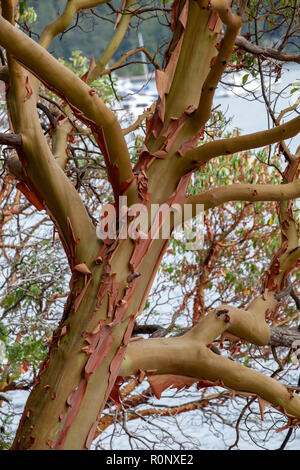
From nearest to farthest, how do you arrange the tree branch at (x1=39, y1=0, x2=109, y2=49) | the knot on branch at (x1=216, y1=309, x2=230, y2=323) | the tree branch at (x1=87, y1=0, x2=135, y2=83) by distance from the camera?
the knot on branch at (x1=216, y1=309, x2=230, y2=323) < the tree branch at (x1=39, y1=0, x2=109, y2=49) < the tree branch at (x1=87, y1=0, x2=135, y2=83)

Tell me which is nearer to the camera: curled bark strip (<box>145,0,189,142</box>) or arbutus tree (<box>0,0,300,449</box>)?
arbutus tree (<box>0,0,300,449</box>)

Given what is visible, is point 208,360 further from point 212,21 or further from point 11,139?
point 212,21

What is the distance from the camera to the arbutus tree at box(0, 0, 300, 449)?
4.54ft

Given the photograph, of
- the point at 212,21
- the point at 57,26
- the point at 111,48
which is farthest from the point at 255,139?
the point at 111,48

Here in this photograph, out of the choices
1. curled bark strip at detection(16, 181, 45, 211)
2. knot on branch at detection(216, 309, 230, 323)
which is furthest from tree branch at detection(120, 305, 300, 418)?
curled bark strip at detection(16, 181, 45, 211)

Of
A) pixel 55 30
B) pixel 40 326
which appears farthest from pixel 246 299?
pixel 55 30

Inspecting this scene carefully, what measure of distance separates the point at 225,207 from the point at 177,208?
287 centimetres

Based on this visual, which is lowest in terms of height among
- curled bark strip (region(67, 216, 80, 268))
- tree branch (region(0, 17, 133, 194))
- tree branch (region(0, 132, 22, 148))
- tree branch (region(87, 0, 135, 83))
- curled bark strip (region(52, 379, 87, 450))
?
curled bark strip (region(52, 379, 87, 450))

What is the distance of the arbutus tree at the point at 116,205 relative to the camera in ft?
4.54

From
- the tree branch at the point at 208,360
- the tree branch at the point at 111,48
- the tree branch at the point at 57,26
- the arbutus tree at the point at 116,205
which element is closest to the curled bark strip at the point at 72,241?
the arbutus tree at the point at 116,205

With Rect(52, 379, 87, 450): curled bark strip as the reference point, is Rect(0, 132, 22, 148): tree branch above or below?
above

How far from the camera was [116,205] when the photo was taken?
1.51 metres

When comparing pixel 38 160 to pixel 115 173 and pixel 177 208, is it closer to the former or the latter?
pixel 115 173

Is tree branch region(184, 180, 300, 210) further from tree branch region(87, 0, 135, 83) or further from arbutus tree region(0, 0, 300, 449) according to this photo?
tree branch region(87, 0, 135, 83)
